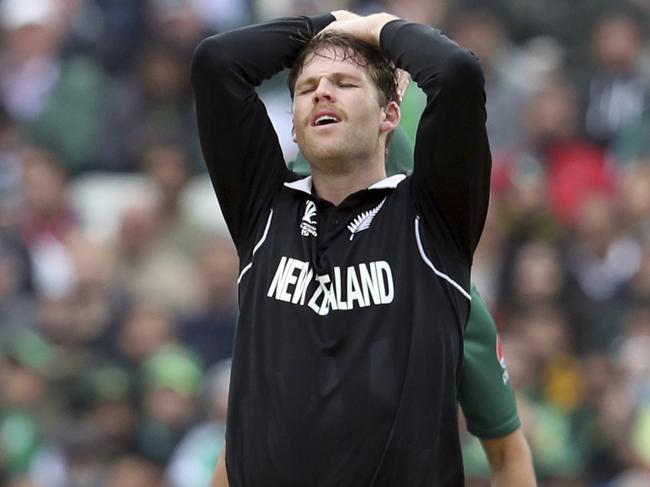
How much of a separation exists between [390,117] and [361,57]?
0.16 meters

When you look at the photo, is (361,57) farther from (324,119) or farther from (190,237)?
(190,237)

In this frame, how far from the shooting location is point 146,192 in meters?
8.12

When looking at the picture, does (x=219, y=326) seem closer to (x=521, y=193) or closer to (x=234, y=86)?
(x=521, y=193)

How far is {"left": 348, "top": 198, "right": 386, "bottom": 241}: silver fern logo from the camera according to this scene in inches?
138

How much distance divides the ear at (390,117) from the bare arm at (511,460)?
0.97 metres

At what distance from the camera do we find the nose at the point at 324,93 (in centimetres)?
348

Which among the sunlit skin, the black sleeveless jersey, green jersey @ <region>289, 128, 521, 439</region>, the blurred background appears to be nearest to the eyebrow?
the sunlit skin

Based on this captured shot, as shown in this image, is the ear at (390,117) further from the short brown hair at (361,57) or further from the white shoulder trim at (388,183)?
the white shoulder trim at (388,183)

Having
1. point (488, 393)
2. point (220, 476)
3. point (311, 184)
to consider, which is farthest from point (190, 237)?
point (311, 184)

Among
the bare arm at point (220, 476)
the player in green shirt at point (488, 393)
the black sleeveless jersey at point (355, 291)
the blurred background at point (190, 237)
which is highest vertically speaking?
the black sleeveless jersey at point (355, 291)

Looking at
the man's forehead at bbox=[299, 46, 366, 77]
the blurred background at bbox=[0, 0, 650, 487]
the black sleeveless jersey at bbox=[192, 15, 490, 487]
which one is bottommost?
the blurred background at bbox=[0, 0, 650, 487]

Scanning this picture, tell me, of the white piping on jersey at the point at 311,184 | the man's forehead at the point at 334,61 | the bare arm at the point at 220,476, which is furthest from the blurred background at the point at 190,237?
the man's forehead at the point at 334,61

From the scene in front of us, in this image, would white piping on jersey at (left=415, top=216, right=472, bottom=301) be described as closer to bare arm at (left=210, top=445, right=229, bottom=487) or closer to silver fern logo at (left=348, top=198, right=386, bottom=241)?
silver fern logo at (left=348, top=198, right=386, bottom=241)

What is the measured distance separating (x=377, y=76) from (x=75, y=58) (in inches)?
208
